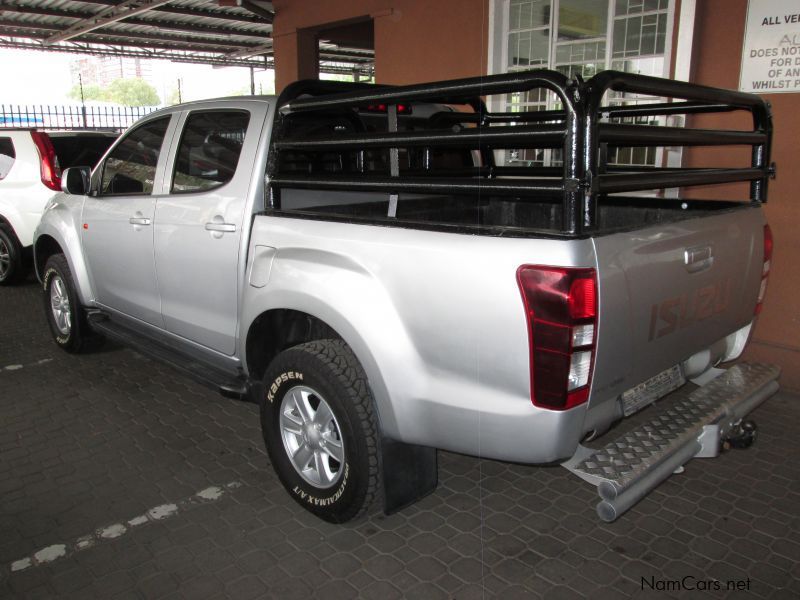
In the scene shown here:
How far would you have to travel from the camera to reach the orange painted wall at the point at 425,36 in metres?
7.26

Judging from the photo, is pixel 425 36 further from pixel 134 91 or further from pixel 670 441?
pixel 134 91

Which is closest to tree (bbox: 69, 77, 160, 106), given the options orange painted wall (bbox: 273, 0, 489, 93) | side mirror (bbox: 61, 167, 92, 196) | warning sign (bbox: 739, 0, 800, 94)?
orange painted wall (bbox: 273, 0, 489, 93)

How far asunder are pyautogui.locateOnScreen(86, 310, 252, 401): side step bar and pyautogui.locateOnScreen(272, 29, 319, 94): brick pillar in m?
6.30

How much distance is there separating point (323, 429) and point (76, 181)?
3.01 meters

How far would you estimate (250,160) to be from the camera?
11.2ft

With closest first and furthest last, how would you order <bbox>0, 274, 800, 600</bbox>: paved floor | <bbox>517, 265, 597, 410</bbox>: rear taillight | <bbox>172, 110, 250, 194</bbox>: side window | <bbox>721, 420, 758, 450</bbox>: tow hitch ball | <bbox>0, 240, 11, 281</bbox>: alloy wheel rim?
1. <bbox>517, 265, 597, 410</bbox>: rear taillight
2. <bbox>0, 274, 800, 600</bbox>: paved floor
3. <bbox>721, 420, 758, 450</bbox>: tow hitch ball
4. <bbox>172, 110, 250, 194</bbox>: side window
5. <bbox>0, 240, 11, 281</bbox>: alloy wheel rim

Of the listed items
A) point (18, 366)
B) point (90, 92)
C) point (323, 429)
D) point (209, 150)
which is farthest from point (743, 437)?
point (90, 92)

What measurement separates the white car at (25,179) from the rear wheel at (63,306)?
2.70m

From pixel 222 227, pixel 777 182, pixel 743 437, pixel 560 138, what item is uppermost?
pixel 560 138

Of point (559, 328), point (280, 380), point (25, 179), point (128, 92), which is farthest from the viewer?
point (128, 92)

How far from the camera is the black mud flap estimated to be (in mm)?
2873

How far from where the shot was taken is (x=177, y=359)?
397cm

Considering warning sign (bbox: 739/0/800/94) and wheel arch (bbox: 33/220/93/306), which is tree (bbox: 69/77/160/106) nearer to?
wheel arch (bbox: 33/220/93/306)

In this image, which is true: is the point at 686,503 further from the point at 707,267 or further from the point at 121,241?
the point at 121,241
